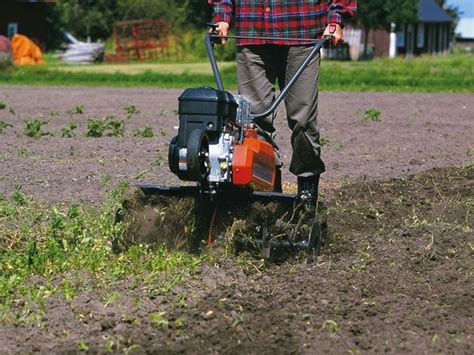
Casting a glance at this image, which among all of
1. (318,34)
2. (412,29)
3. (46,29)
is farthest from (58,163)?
(412,29)

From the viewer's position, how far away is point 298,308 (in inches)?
209

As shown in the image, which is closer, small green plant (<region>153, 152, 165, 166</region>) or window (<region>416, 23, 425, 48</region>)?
small green plant (<region>153, 152, 165, 166</region>)

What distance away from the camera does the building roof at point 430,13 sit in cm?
7381

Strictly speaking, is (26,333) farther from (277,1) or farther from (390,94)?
(390,94)

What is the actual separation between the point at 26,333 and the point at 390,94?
62.0 ft

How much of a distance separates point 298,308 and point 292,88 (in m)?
2.14

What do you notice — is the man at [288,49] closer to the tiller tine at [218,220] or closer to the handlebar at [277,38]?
the handlebar at [277,38]

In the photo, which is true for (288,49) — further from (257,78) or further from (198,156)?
(198,156)

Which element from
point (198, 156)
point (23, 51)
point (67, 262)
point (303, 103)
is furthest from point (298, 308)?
point (23, 51)

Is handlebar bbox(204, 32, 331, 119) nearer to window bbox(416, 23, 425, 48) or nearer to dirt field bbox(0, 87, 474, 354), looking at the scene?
dirt field bbox(0, 87, 474, 354)

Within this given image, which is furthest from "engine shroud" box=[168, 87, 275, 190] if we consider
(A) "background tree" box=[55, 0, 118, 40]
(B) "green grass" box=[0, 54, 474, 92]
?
(A) "background tree" box=[55, 0, 118, 40]

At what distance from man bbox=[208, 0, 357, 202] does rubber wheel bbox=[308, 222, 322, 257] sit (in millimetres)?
713

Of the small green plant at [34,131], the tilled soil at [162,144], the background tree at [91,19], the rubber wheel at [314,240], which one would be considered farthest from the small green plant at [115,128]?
the background tree at [91,19]

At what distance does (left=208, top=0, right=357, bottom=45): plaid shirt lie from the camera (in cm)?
707
